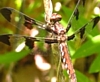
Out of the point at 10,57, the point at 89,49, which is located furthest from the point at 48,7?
the point at 10,57

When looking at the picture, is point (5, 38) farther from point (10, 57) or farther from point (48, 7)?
point (10, 57)

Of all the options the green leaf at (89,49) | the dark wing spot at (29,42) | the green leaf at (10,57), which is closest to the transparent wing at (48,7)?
the dark wing spot at (29,42)

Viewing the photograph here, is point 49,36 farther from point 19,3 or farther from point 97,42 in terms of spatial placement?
point 19,3

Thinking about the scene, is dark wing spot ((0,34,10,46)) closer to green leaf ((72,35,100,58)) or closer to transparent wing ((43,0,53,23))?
transparent wing ((43,0,53,23))

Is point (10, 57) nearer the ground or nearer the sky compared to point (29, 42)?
nearer the sky

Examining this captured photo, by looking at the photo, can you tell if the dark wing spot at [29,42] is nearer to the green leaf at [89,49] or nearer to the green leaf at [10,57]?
the green leaf at [89,49]

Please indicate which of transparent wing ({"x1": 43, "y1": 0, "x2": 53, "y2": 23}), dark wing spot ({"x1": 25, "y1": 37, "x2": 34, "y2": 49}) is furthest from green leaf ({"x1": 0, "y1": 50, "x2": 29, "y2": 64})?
transparent wing ({"x1": 43, "y1": 0, "x2": 53, "y2": 23})

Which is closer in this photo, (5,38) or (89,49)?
(5,38)

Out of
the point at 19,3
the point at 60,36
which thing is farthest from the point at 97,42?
the point at 19,3
